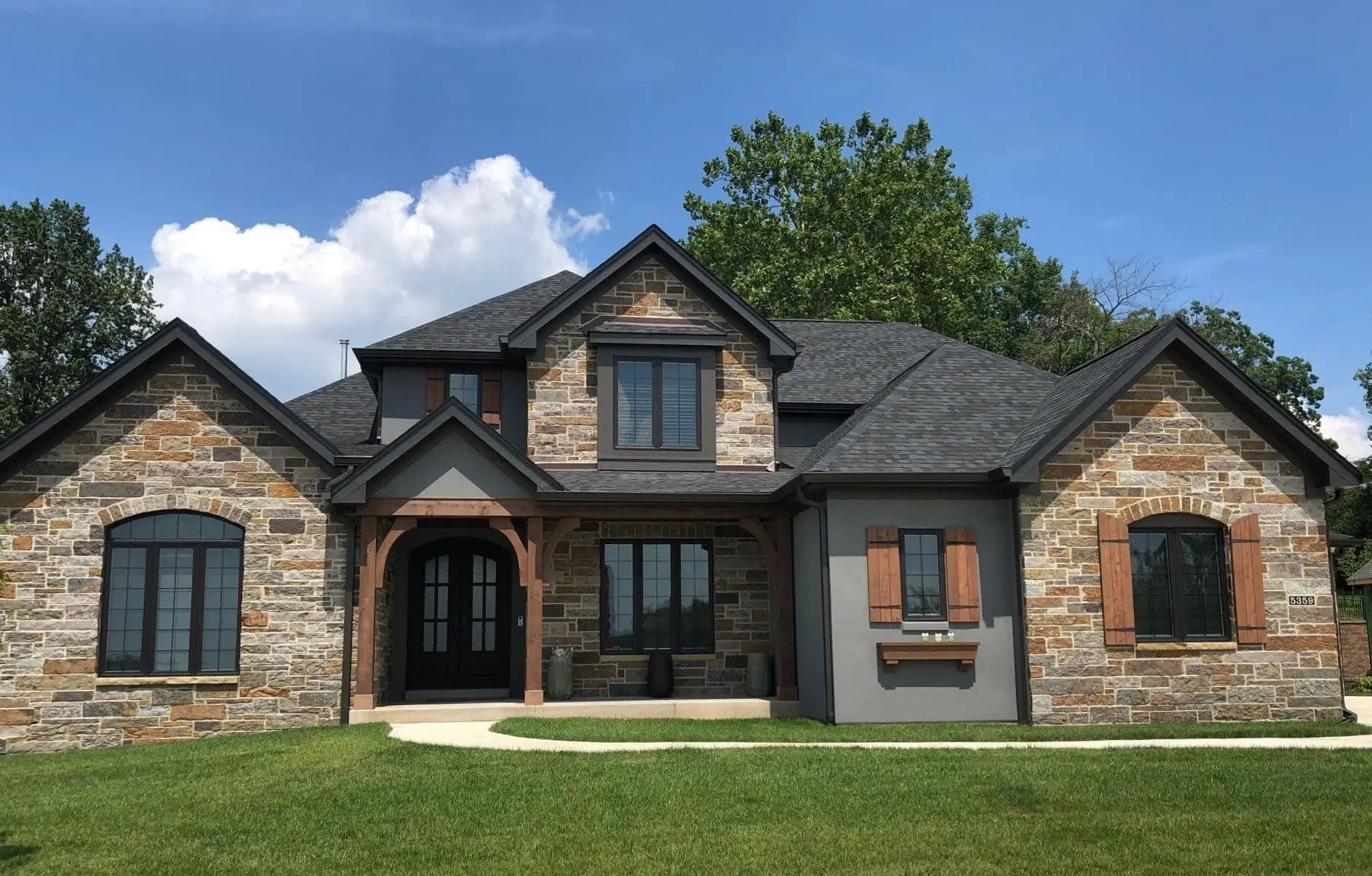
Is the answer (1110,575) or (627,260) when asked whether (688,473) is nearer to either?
(627,260)

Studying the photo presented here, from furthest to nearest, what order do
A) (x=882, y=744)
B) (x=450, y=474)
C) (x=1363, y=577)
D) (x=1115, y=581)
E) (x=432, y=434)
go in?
(x=1363, y=577) < (x=450, y=474) < (x=432, y=434) < (x=1115, y=581) < (x=882, y=744)

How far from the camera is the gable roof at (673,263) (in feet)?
57.5

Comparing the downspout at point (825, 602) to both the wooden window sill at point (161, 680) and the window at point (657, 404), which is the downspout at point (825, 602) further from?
the wooden window sill at point (161, 680)

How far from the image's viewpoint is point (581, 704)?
1557 cm

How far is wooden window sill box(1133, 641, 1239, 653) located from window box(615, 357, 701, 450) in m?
7.12

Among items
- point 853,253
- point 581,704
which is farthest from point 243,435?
point 853,253

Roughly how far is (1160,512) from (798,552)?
4944 mm

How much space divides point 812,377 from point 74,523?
1209 centimetres

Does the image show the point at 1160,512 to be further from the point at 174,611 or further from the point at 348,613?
the point at 174,611

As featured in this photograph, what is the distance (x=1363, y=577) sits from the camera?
82.9 feet

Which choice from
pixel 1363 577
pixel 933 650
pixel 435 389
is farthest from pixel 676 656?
pixel 1363 577

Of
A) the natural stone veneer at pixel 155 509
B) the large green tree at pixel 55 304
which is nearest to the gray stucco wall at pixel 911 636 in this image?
the natural stone veneer at pixel 155 509

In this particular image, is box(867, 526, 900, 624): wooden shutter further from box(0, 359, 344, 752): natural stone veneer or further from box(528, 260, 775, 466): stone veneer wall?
box(0, 359, 344, 752): natural stone veneer

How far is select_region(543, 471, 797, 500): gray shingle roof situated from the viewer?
635 inches
